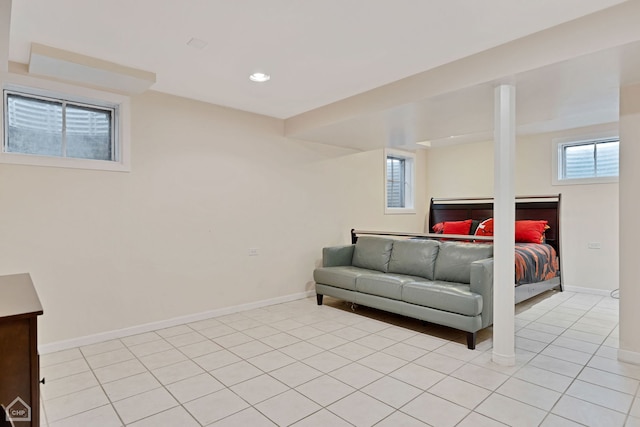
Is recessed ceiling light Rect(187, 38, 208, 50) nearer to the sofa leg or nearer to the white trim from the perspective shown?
the sofa leg

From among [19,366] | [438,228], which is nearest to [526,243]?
[438,228]

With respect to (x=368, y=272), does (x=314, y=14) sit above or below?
above

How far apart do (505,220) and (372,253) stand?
2.13m

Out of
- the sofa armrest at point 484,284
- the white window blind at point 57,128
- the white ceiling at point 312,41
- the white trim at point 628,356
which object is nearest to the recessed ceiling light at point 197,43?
the white ceiling at point 312,41

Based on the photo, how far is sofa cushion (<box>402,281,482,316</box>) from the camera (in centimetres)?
312

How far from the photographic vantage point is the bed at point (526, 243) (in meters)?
4.22

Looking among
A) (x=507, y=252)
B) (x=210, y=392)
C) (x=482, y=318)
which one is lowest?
(x=210, y=392)

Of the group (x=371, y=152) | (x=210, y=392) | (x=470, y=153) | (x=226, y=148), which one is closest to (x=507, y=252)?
(x=210, y=392)

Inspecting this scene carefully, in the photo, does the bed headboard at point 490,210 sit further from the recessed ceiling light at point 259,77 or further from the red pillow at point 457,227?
the recessed ceiling light at point 259,77

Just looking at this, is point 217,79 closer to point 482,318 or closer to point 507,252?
point 507,252

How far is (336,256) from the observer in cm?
490

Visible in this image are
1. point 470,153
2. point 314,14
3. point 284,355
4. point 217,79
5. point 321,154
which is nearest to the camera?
point 314,14

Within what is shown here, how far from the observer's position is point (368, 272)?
4391 millimetres

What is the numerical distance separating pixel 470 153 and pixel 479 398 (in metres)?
5.18
